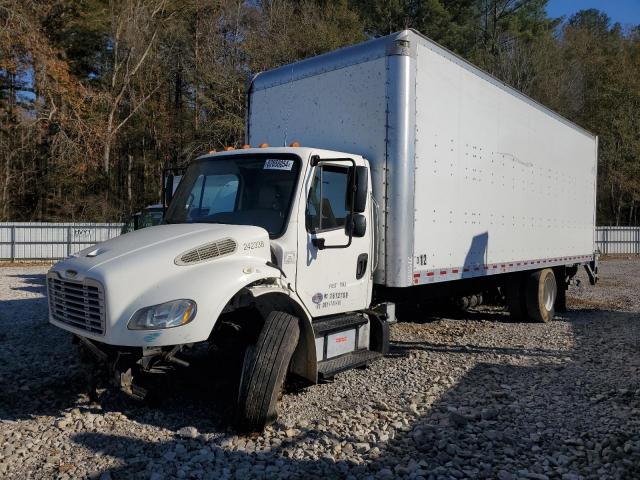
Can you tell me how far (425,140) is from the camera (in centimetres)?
628

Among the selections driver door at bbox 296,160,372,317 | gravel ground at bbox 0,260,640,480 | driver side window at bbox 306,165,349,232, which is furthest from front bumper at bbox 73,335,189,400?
driver side window at bbox 306,165,349,232

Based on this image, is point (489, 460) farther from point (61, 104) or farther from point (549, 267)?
point (61, 104)

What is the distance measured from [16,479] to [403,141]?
452 centimetres

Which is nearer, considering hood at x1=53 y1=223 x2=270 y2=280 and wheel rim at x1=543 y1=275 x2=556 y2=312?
hood at x1=53 y1=223 x2=270 y2=280

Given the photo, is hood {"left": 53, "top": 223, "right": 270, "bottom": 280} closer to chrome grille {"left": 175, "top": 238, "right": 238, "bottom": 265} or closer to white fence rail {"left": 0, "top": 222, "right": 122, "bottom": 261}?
chrome grille {"left": 175, "top": 238, "right": 238, "bottom": 265}

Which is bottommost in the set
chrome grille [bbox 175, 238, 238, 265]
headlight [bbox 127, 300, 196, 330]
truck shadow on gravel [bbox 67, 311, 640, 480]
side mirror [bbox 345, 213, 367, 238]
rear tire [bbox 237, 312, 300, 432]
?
truck shadow on gravel [bbox 67, 311, 640, 480]

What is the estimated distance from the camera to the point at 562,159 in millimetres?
10398

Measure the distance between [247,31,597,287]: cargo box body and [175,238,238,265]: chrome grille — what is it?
1.97m

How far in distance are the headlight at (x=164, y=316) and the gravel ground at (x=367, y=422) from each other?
81 cm

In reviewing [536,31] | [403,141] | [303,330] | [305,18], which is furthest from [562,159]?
[536,31]

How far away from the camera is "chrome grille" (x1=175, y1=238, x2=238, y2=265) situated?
440 centimetres

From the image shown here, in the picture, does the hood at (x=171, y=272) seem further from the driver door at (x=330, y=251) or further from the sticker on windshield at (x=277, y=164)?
the sticker on windshield at (x=277, y=164)

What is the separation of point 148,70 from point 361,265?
2834cm

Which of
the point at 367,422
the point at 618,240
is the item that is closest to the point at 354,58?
the point at 367,422
